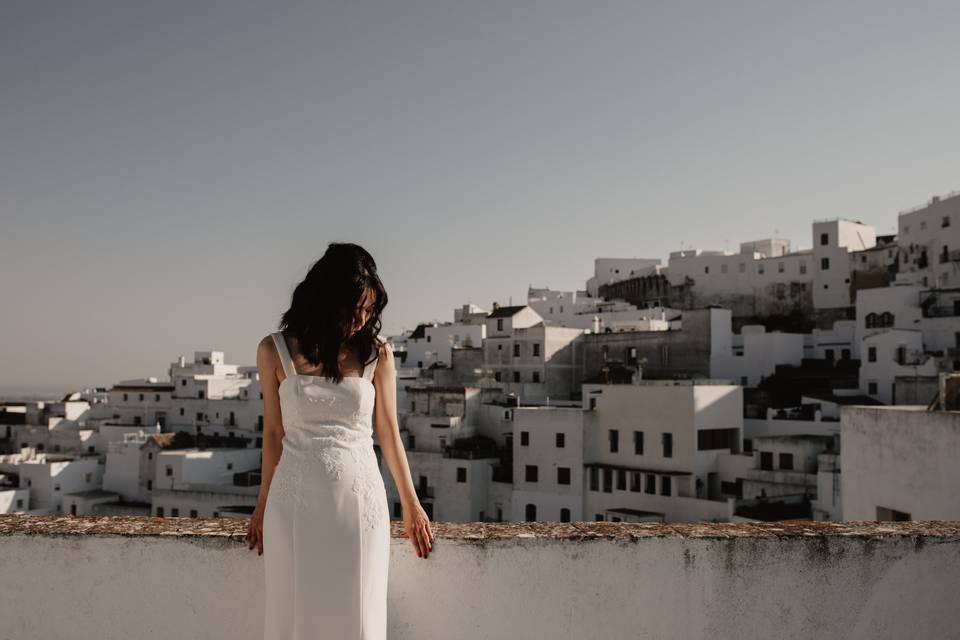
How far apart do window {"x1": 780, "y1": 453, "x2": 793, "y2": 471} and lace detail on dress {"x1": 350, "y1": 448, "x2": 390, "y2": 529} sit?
23984 millimetres

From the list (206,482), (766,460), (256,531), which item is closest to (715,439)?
(766,460)

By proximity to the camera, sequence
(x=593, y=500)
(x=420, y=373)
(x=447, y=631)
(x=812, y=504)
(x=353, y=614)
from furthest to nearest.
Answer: (x=420, y=373), (x=593, y=500), (x=812, y=504), (x=447, y=631), (x=353, y=614)

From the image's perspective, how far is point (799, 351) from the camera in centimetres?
4084

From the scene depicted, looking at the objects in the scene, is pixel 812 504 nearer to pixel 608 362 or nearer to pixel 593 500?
pixel 593 500

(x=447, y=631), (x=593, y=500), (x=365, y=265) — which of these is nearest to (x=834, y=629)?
(x=447, y=631)

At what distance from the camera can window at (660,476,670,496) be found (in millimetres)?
25969

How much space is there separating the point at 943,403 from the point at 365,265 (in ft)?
28.7

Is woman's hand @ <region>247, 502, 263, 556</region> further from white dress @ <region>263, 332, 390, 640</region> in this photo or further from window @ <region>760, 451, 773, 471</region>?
window @ <region>760, 451, 773, 471</region>

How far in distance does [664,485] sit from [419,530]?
947 inches

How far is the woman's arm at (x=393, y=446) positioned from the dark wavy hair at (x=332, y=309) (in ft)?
0.35

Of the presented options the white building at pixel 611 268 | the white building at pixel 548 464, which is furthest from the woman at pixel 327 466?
the white building at pixel 611 268

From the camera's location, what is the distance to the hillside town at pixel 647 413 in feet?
78.1

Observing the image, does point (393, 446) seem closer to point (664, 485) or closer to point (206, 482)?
point (664, 485)

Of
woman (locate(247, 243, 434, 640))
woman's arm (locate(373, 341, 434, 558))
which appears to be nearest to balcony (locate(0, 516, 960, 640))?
woman's arm (locate(373, 341, 434, 558))
